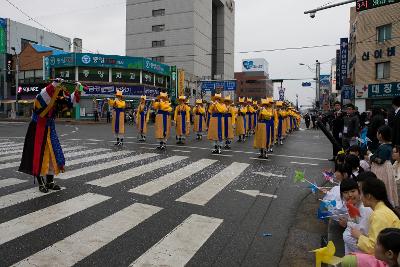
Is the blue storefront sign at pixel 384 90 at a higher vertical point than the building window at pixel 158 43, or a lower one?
lower

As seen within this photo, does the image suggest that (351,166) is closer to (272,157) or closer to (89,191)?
(89,191)

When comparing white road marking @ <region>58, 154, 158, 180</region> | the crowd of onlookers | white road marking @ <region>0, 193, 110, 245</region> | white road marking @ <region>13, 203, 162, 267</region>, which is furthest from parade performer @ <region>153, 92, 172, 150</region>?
white road marking @ <region>13, 203, 162, 267</region>

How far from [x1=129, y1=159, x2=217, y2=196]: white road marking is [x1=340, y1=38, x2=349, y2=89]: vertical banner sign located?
26998 mm

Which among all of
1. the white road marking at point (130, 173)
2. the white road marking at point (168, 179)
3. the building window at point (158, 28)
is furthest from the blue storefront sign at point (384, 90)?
the building window at point (158, 28)

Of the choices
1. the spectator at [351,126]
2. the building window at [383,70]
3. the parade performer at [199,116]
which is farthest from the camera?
the building window at [383,70]

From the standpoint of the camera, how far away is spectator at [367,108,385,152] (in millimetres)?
9891

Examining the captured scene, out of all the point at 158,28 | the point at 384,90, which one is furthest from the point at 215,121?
the point at 158,28

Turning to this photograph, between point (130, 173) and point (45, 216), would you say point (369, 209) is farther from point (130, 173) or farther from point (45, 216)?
point (130, 173)

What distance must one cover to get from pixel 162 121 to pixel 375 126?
7606mm

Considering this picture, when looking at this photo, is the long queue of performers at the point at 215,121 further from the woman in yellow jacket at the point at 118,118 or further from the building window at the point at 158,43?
the building window at the point at 158,43

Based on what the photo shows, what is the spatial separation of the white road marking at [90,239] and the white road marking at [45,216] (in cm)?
61

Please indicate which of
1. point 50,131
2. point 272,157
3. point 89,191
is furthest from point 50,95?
point 272,157

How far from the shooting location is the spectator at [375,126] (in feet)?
32.4

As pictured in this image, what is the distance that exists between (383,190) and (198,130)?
615 inches
